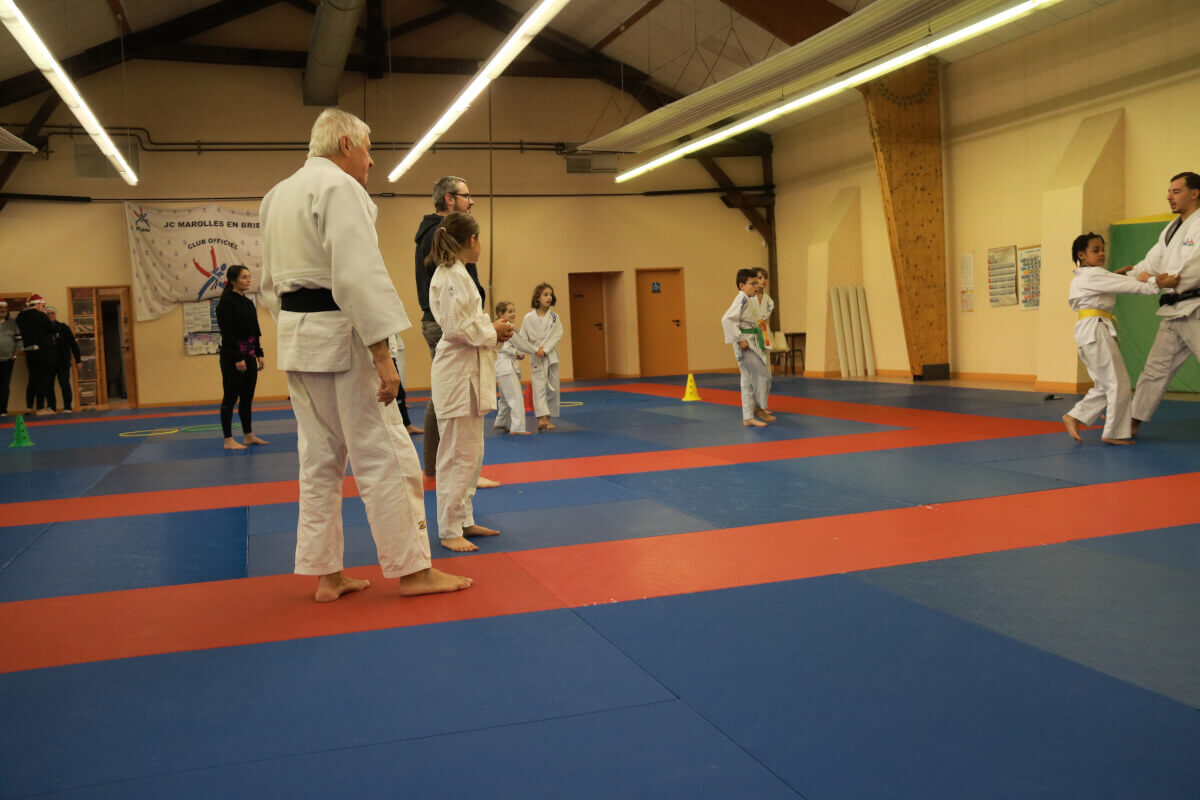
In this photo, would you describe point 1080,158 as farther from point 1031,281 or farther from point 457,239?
point 457,239

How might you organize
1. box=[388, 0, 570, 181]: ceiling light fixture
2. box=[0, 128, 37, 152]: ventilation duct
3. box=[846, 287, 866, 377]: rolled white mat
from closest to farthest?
box=[388, 0, 570, 181]: ceiling light fixture, box=[0, 128, 37, 152]: ventilation duct, box=[846, 287, 866, 377]: rolled white mat

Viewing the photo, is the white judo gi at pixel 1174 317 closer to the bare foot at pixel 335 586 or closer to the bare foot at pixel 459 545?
the bare foot at pixel 459 545

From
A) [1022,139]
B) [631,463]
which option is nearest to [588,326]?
[1022,139]

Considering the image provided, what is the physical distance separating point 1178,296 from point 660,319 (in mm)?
13763

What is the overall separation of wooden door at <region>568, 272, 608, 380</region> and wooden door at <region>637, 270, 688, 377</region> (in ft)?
3.22

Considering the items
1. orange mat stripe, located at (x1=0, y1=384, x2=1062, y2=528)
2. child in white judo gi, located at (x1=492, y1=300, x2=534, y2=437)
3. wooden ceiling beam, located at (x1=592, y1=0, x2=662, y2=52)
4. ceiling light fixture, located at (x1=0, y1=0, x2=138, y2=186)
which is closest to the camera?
orange mat stripe, located at (x1=0, y1=384, x2=1062, y2=528)

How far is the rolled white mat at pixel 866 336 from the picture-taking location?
53.2 feet

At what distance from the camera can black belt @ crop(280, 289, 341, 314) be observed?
11.2 feet

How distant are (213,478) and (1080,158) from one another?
10.7m

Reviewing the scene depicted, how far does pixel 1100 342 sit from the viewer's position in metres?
6.91

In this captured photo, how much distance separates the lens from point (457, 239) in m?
4.51

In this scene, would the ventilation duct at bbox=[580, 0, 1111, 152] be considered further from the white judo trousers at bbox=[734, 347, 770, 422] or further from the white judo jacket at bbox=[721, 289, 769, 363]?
the white judo trousers at bbox=[734, 347, 770, 422]

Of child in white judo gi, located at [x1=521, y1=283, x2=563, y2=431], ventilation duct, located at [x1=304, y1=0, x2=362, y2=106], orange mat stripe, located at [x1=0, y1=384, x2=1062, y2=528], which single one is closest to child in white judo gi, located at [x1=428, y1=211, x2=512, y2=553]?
orange mat stripe, located at [x1=0, y1=384, x2=1062, y2=528]

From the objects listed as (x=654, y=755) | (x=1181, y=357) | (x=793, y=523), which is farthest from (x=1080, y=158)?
(x=654, y=755)
